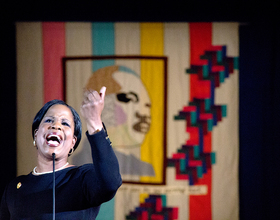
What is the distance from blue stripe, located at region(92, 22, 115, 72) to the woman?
4.52 feet

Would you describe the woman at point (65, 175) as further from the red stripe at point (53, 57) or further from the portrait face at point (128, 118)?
the red stripe at point (53, 57)

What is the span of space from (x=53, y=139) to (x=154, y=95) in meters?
1.49

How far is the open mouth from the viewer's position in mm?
927

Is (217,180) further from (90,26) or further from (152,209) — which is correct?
(90,26)

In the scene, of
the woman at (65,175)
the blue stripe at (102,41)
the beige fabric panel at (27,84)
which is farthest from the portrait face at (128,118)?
the woman at (65,175)

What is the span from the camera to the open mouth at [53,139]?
93cm

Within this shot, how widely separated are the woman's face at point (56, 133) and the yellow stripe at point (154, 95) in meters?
1.35

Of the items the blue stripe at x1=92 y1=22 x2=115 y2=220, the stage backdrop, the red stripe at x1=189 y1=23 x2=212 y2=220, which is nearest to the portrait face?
the stage backdrop

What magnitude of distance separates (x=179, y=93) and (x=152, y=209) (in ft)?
3.38

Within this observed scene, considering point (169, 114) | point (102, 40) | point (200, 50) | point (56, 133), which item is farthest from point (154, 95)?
point (56, 133)

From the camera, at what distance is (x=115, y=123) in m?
2.34

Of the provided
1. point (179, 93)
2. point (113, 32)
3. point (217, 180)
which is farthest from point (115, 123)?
point (217, 180)
